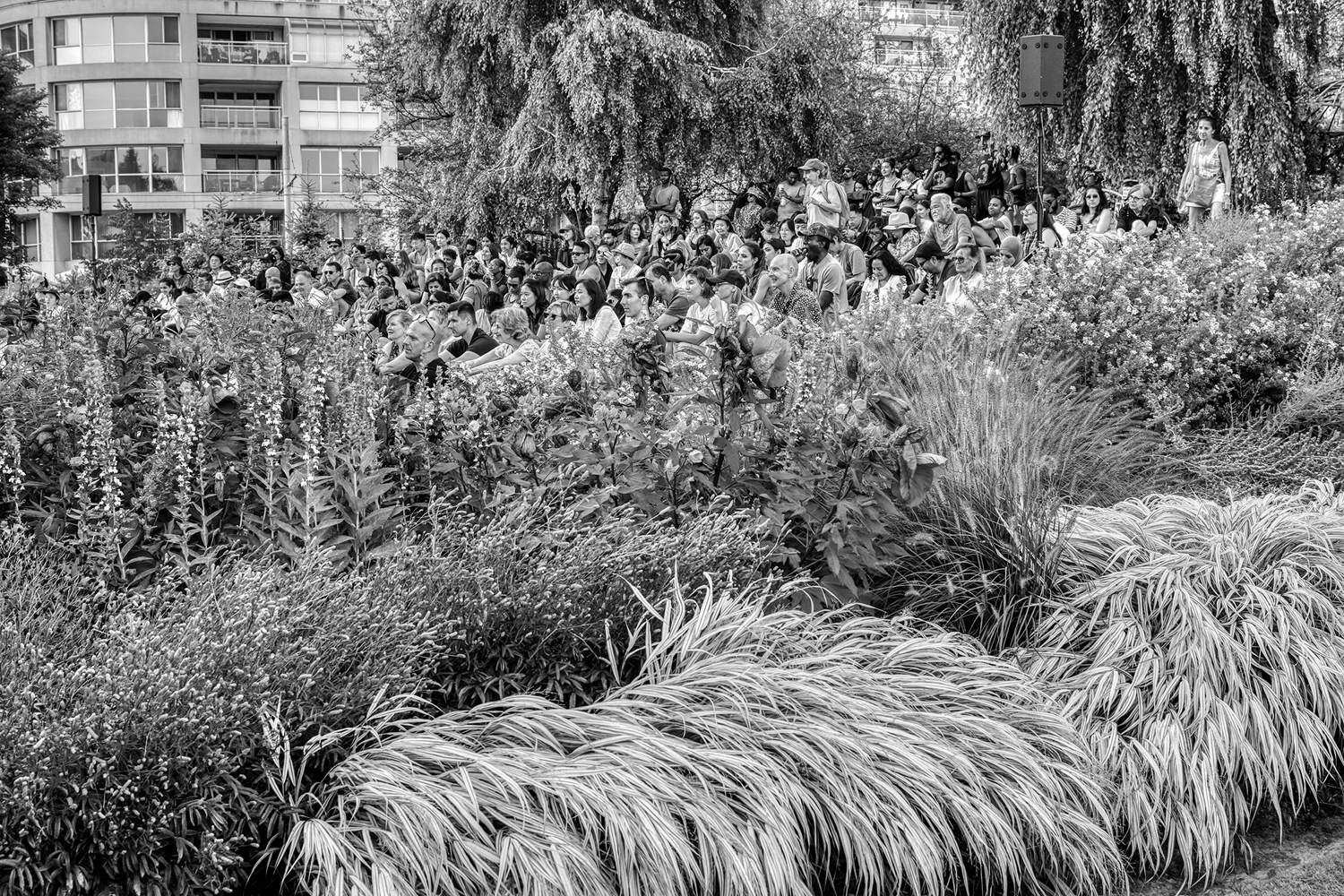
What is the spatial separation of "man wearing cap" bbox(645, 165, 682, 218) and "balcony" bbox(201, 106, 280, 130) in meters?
36.7

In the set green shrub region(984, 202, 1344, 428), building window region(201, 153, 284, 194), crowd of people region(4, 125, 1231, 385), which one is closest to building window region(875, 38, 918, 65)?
crowd of people region(4, 125, 1231, 385)

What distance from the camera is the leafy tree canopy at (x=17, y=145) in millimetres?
33250

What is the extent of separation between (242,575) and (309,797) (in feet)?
1.94

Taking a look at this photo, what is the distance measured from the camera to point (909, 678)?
3918 mm

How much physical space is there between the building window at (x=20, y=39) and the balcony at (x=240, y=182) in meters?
8.17

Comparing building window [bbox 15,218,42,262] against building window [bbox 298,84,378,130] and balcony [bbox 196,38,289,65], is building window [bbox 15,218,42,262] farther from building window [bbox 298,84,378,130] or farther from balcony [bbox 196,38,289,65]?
building window [bbox 298,84,378,130]

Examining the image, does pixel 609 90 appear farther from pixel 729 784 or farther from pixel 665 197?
pixel 729 784

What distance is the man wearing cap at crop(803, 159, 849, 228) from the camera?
16.0 meters

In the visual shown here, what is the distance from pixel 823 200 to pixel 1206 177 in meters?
4.28

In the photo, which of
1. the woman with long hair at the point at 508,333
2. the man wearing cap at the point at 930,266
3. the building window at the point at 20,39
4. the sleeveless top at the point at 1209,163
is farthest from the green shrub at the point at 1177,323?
the building window at the point at 20,39

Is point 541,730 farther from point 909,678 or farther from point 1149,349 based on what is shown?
point 1149,349

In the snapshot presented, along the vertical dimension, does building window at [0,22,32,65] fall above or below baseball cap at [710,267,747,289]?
above

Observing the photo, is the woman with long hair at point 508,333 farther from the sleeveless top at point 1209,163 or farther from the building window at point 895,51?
the building window at point 895,51

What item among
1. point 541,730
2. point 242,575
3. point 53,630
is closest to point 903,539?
point 541,730
